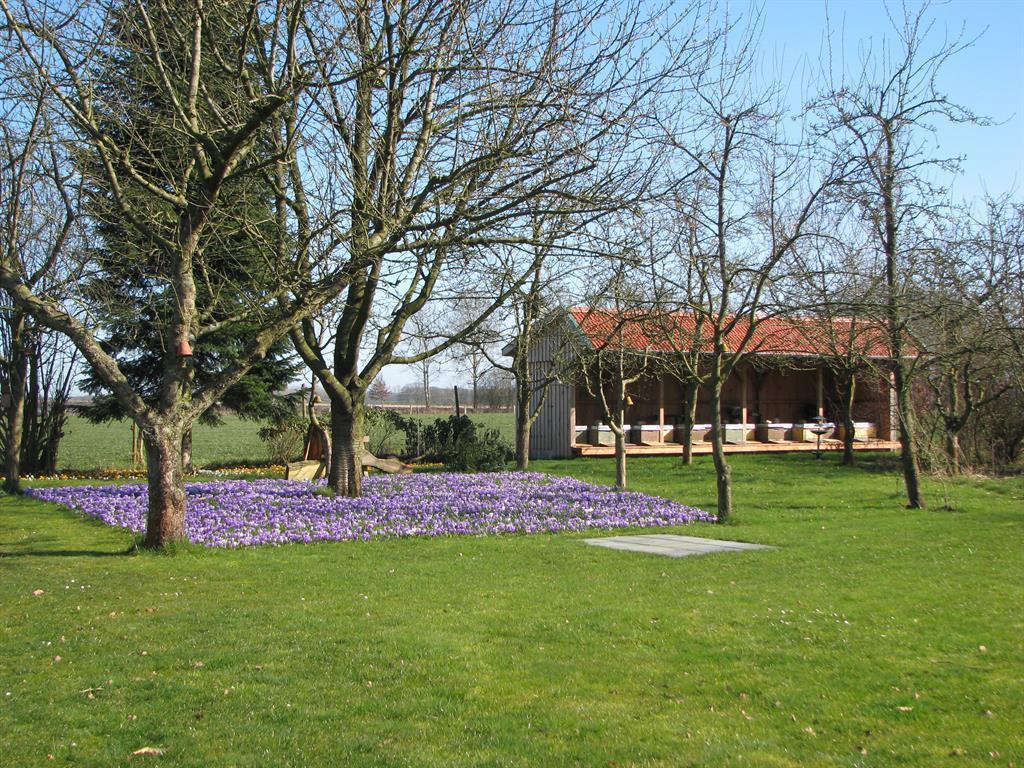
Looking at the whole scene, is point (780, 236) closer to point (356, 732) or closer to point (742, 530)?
point (742, 530)

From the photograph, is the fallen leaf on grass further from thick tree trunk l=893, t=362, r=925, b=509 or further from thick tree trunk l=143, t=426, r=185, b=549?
thick tree trunk l=893, t=362, r=925, b=509

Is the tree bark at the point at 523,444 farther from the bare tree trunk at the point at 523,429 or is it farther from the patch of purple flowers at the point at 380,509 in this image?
the patch of purple flowers at the point at 380,509

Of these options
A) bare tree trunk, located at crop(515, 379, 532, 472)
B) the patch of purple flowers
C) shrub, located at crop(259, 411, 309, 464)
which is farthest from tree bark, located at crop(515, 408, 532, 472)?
shrub, located at crop(259, 411, 309, 464)

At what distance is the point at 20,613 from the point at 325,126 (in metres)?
6.27

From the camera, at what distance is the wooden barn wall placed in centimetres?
3053

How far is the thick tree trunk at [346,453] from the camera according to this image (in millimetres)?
16047

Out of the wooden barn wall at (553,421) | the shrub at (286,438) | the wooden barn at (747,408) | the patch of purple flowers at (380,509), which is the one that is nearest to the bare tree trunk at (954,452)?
the wooden barn at (747,408)

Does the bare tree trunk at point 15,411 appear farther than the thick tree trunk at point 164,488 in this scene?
Yes

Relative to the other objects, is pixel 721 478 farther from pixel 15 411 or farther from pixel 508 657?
pixel 15 411

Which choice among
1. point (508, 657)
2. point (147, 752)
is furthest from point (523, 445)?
point (147, 752)

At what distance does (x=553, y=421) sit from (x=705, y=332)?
6.20 m

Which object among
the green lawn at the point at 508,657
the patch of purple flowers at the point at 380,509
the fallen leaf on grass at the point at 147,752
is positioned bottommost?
the fallen leaf on grass at the point at 147,752

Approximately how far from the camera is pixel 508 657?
20.6 feet

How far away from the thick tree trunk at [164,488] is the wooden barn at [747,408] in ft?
49.9
